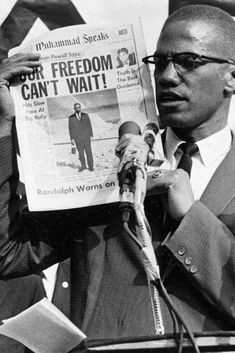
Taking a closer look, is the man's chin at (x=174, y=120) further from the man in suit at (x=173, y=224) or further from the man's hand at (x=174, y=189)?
the man's hand at (x=174, y=189)

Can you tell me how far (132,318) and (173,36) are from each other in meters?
1.12

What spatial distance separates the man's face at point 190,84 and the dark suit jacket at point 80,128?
11.4 inches

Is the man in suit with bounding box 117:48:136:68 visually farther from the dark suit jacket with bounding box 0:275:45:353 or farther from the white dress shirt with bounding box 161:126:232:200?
the dark suit jacket with bounding box 0:275:45:353

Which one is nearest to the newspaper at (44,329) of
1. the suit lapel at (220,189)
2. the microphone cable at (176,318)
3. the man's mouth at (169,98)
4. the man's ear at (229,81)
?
the microphone cable at (176,318)

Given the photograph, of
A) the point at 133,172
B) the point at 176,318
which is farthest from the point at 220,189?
the point at 176,318

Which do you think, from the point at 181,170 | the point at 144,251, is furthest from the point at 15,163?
→ the point at 144,251

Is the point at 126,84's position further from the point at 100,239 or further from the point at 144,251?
the point at 144,251

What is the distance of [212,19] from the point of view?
3422 millimetres

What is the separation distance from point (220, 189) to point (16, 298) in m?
1.76

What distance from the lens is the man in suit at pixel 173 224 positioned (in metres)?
2.92

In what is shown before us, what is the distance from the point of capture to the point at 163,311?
2980mm

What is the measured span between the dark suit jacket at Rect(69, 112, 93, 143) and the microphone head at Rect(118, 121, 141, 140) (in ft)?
0.54

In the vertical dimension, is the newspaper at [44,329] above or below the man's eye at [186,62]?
below

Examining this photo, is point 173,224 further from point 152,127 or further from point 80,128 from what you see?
point 80,128
